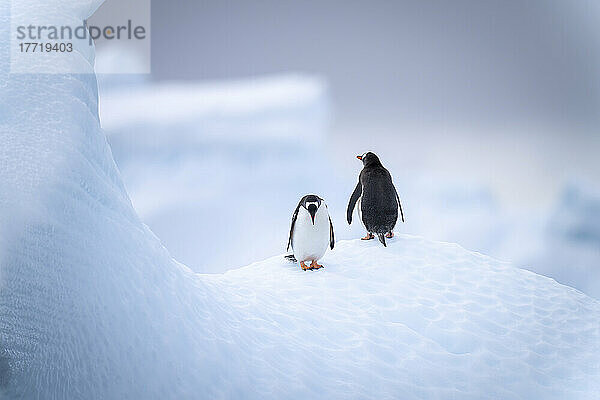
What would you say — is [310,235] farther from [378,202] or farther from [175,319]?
[175,319]

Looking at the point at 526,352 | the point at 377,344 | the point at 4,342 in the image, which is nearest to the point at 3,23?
the point at 4,342

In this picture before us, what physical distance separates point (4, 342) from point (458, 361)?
146 centimetres

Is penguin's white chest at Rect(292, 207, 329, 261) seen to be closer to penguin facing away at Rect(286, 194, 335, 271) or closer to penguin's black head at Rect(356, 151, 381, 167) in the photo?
penguin facing away at Rect(286, 194, 335, 271)

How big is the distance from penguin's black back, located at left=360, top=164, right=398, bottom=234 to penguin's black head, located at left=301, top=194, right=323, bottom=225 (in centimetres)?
40

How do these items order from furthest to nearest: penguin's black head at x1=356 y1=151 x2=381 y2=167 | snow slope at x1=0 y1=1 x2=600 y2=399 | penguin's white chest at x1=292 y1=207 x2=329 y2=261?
1. penguin's black head at x1=356 y1=151 x2=381 y2=167
2. penguin's white chest at x1=292 y1=207 x2=329 y2=261
3. snow slope at x1=0 y1=1 x2=600 y2=399

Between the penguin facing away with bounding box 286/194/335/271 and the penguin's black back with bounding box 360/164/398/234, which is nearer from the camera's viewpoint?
the penguin facing away with bounding box 286/194/335/271

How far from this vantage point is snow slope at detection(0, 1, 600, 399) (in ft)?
4.04

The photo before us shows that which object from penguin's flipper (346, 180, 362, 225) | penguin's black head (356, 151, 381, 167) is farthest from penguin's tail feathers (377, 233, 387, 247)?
penguin's black head (356, 151, 381, 167)

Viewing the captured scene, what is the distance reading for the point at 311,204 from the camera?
2.72 m

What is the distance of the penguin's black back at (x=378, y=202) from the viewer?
3.00 meters

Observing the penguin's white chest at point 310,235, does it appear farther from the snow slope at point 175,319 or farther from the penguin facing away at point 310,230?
the snow slope at point 175,319

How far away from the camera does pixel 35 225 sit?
1.20 meters

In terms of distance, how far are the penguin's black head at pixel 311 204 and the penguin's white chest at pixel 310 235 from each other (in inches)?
→ 0.7

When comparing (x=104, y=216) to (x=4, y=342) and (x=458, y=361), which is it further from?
(x=458, y=361)
